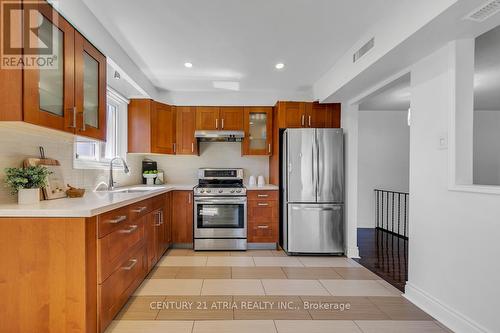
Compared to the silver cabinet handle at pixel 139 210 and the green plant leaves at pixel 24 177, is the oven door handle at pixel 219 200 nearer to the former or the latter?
the silver cabinet handle at pixel 139 210

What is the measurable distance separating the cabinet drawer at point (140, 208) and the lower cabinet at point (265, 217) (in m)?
1.56

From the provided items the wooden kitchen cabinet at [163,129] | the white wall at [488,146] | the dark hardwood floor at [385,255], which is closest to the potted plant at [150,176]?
the wooden kitchen cabinet at [163,129]

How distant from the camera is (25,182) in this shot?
6.06 ft

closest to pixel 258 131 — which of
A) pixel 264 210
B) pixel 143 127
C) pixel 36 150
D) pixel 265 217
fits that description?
pixel 264 210

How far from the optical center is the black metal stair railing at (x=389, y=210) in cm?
554

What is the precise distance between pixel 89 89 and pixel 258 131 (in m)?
2.69

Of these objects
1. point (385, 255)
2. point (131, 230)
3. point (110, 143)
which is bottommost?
point (385, 255)

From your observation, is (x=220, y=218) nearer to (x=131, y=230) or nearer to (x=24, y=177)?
(x=131, y=230)

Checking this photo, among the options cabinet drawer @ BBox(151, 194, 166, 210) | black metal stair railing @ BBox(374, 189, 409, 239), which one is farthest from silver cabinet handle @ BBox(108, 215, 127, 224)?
black metal stair railing @ BBox(374, 189, 409, 239)

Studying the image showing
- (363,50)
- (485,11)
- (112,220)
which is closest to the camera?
(485,11)

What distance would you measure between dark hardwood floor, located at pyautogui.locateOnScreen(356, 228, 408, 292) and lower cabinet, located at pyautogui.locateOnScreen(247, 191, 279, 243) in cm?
122

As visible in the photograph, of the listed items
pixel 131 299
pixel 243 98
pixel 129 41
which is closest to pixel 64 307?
pixel 131 299

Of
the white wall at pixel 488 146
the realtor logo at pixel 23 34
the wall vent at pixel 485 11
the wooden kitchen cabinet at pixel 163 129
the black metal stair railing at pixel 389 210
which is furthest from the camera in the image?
the white wall at pixel 488 146

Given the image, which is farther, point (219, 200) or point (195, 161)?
point (195, 161)
